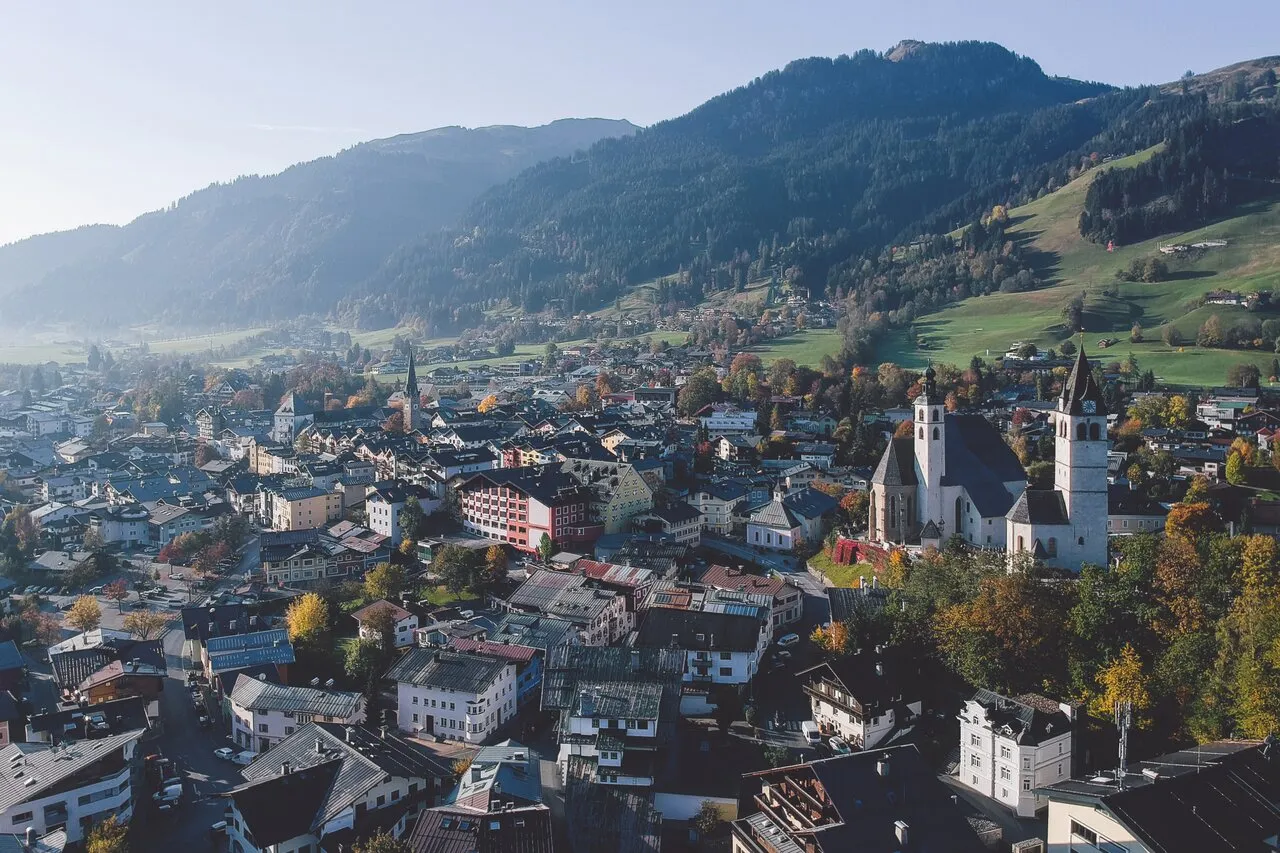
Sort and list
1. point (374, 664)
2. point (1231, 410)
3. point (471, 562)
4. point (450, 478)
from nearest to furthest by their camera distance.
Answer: point (374, 664) → point (471, 562) → point (450, 478) → point (1231, 410)

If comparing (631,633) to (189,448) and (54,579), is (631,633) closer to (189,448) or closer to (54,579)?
(54,579)

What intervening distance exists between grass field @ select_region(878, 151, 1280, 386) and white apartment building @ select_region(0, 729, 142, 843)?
243 ft

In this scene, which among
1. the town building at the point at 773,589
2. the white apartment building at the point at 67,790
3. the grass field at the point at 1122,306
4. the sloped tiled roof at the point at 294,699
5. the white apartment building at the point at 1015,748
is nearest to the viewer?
the white apartment building at the point at 67,790

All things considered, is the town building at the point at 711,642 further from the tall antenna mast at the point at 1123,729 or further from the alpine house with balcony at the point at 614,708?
the tall antenna mast at the point at 1123,729

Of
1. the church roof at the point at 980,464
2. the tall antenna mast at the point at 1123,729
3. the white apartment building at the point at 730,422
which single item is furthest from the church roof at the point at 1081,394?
the white apartment building at the point at 730,422

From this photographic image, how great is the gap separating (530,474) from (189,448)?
44.1 m

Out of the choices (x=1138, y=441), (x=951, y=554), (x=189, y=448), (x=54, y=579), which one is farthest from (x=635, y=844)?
(x=189, y=448)

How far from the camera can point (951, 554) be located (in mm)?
37719

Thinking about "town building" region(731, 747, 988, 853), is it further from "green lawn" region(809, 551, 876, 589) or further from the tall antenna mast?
"green lawn" region(809, 551, 876, 589)

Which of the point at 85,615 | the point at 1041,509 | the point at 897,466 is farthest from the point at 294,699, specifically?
the point at 1041,509

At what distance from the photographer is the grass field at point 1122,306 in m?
84.0

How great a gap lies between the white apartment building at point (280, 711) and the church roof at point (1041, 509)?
23.4 meters

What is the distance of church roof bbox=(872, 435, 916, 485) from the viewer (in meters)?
43.5

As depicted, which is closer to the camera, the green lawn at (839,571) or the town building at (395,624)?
the town building at (395,624)
